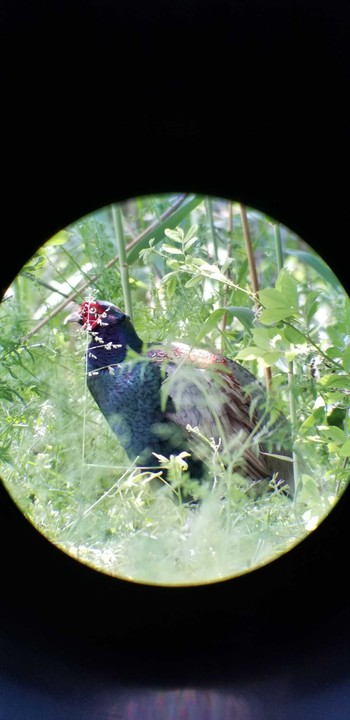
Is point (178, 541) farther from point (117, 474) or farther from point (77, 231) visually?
point (77, 231)

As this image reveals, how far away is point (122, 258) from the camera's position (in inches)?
37.4

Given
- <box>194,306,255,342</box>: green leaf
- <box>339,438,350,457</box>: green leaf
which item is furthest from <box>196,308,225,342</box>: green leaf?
<box>339,438,350,457</box>: green leaf

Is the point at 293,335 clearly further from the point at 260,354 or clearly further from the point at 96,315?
the point at 96,315

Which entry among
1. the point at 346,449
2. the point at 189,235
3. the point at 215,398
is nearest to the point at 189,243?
the point at 189,235

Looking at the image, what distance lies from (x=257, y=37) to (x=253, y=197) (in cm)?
15

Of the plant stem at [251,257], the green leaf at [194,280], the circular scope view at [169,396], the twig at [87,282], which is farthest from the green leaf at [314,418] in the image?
the twig at [87,282]

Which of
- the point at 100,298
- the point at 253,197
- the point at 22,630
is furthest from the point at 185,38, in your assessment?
the point at 22,630

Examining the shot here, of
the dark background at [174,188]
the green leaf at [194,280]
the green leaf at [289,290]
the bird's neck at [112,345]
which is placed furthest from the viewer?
the bird's neck at [112,345]

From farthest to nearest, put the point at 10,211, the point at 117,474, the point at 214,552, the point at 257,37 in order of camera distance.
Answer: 1. the point at 117,474
2. the point at 214,552
3. the point at 10,211
4. the point at 257,37

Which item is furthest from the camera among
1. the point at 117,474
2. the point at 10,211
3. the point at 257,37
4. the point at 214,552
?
the point at 117,474

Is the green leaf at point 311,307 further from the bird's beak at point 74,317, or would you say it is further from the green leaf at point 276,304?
the bird's beak at point 74,317

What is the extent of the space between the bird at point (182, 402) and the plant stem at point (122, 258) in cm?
2

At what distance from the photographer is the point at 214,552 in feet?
2.73

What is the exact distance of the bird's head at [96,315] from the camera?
0.99 meters
